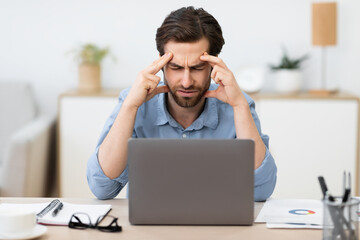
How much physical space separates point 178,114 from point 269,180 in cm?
44

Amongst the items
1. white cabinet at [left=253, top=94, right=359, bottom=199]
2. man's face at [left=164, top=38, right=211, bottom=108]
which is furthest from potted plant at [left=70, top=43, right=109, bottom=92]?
man's face at [left=164, top=38, right=211, bottom=108]

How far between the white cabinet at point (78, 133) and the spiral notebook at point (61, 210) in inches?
77.2

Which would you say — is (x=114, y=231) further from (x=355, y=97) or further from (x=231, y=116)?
(x=355, y=97)

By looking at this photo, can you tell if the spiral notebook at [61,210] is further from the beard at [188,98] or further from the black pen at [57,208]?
the beard at [188,98]

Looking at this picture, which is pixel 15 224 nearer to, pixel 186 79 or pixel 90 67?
pixel 186 79

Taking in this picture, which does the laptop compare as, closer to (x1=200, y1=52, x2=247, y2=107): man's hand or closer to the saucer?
the saucer

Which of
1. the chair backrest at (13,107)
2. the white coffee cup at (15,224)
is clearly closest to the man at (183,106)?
the white coffee cup at (15,224)

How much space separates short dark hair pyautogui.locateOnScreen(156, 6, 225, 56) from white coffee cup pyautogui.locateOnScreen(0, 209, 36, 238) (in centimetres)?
84

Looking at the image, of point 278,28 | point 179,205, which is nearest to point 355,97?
point 278,28

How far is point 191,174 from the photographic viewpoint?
150 cm

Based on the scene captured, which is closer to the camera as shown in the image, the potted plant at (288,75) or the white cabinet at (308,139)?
the white cabinet at (308,139)

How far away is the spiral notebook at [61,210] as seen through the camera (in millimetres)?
1585

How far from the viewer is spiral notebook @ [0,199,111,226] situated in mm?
1585

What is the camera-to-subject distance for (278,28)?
12.7ft
